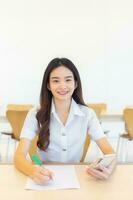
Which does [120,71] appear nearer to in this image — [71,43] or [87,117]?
[71,43]

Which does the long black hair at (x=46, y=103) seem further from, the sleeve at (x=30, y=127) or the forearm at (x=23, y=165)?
the forearm at (x=23, y=165)

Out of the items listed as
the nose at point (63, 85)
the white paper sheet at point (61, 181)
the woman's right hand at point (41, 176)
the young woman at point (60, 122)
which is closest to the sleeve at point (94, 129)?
the young woman at point (60, 122)

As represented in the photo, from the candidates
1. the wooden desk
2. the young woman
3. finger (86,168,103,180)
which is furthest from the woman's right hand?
the wooden desk

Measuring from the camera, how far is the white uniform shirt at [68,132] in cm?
197

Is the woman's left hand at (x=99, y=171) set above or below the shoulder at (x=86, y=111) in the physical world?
below

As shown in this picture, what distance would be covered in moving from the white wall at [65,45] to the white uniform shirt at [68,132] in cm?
408

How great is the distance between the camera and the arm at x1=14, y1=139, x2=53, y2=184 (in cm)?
143

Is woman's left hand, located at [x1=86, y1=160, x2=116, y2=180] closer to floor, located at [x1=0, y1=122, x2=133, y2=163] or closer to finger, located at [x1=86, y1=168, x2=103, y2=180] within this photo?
finger, located at [x1=86, y1=168, x2=103, y2=180]

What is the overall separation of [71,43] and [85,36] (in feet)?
0.96

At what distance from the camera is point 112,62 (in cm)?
607

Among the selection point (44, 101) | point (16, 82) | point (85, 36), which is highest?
point (85, 36)

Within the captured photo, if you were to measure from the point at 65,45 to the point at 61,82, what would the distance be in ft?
13.8

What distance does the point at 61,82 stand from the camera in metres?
1.95

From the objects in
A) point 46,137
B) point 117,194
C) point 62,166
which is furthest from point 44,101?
point 117,194
